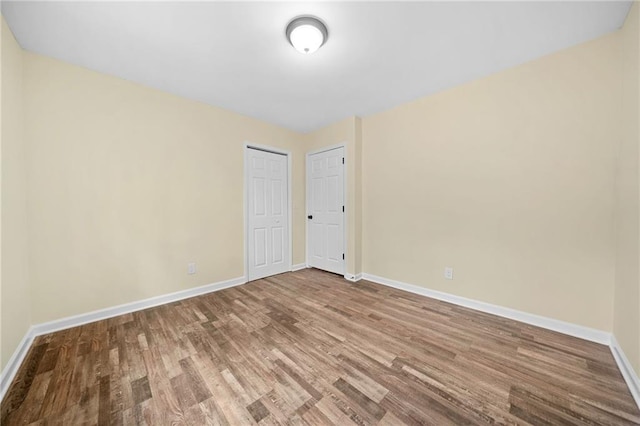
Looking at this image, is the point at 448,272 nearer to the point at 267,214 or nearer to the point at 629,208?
the point at 629,208

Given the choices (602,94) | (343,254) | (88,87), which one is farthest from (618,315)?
(88,87)

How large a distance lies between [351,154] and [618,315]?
296 cm

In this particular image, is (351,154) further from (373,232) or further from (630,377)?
(630,377)

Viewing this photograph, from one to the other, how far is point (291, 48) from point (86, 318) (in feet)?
10.3

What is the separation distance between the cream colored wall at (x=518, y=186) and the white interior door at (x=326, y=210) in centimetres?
86

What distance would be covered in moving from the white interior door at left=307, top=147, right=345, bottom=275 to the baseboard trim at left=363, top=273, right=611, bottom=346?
1.10 m

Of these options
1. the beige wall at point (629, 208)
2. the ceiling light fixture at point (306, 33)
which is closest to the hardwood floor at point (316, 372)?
the beige wall at point (629, 208)

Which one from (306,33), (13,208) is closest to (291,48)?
(306,33)

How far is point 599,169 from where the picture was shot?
1.82 meters

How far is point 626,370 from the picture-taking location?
146cm

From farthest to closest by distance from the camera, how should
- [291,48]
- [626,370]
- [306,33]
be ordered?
1. [291,48]
2. [306,33]
3. [626,370]

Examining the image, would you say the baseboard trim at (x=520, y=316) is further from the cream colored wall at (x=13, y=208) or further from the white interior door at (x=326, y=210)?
the cream colored wall at (x=13, y=208)

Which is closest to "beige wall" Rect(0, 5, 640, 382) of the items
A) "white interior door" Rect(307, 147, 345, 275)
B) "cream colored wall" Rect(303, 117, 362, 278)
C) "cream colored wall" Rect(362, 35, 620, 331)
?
"cream colored wall" Rect(362, 35, 620, 331)

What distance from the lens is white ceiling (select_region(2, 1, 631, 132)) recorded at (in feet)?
5.07
